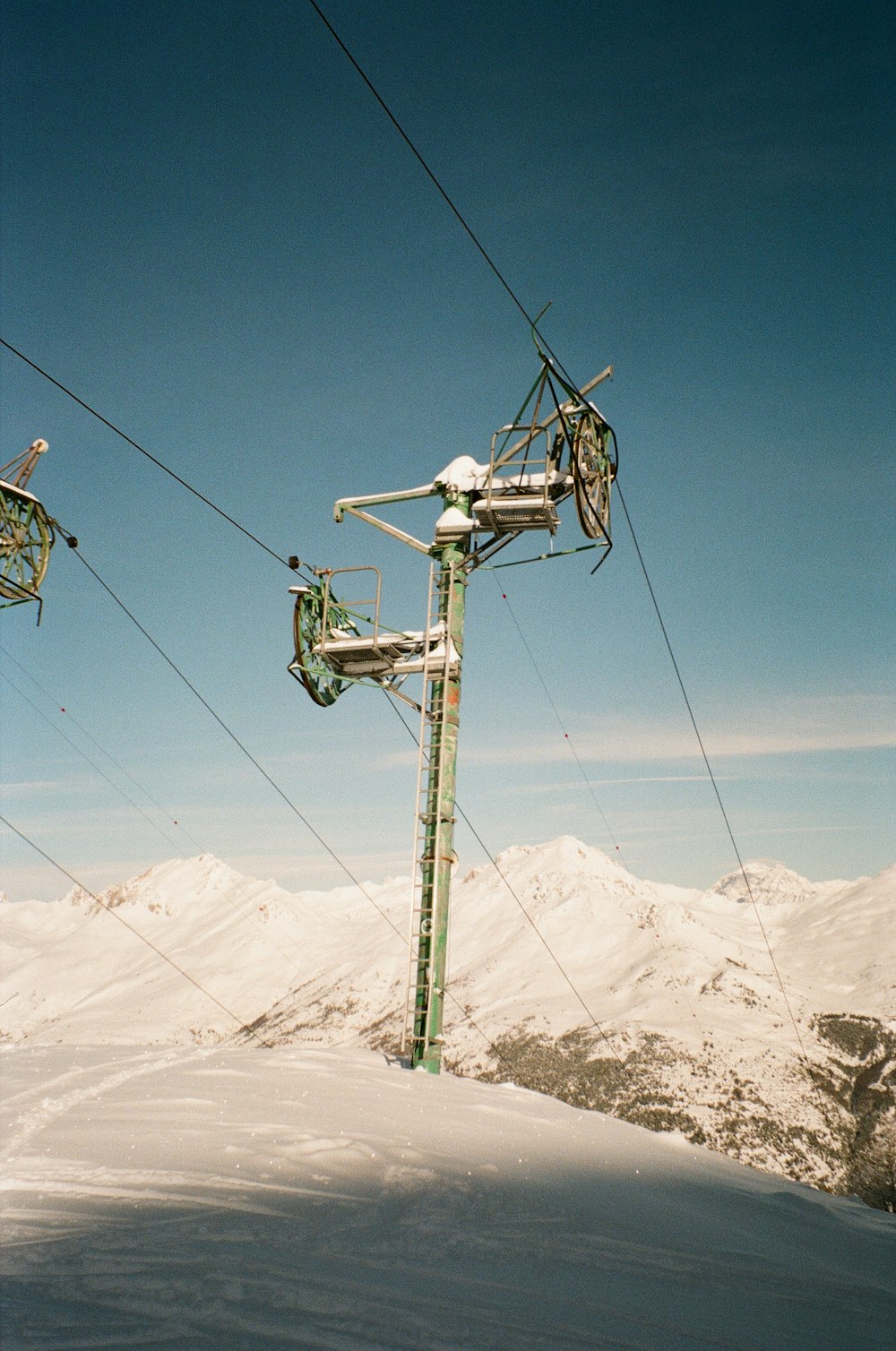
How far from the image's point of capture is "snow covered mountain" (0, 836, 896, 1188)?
23.5 m

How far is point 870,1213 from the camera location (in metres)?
7.74

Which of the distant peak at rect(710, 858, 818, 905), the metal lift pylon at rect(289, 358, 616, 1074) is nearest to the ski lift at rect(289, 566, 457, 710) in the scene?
the metal lift pylon at rect(289, 358, 616, 1074)

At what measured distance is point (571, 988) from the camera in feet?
113

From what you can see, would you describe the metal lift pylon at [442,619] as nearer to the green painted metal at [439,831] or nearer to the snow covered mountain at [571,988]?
the green painted metal at [439,831]

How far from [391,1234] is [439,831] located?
407 inches

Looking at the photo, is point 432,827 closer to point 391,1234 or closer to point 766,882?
point 391,1234

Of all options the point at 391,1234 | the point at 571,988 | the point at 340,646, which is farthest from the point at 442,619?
the point at 571,988

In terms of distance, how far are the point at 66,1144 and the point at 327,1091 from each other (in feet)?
9.76

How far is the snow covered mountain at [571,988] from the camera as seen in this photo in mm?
23500

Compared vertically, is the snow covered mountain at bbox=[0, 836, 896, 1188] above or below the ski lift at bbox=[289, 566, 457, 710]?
below

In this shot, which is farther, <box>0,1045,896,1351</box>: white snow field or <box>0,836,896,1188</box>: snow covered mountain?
<box>0,836,896,1188</box>: snow covered mountain

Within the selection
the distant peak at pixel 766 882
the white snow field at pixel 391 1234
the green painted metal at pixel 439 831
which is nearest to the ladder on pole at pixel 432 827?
the green painted metal at pixel 439 831

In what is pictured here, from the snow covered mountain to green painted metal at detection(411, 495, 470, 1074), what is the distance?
865 cm

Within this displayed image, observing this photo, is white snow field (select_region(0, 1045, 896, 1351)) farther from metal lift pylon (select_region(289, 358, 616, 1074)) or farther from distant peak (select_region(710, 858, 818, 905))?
distant peak (select_region(710, 858, 818, 905))
